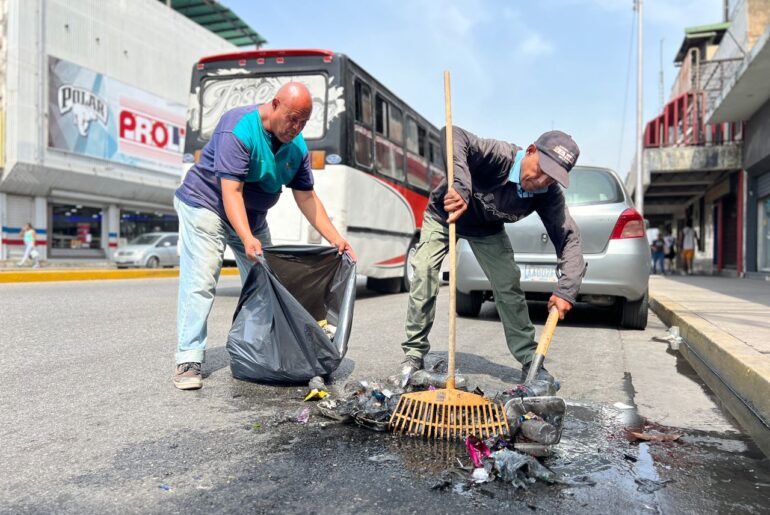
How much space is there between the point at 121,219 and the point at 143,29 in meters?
8.96

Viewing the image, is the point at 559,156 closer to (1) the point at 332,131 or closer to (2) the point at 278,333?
(2) the point at 278,333

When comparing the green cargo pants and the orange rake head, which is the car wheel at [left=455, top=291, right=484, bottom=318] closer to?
the green cargo pants

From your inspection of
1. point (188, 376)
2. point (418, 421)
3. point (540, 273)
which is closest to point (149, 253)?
point (540, 273)

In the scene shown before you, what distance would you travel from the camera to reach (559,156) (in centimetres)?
294

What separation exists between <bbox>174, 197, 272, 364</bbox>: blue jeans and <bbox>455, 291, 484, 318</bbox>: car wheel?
370 cm

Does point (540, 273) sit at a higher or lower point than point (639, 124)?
lower

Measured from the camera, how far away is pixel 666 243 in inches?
906

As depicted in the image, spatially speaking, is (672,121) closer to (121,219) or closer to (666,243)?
(666,243)

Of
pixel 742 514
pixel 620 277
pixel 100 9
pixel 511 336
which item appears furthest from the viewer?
pixel 100 9

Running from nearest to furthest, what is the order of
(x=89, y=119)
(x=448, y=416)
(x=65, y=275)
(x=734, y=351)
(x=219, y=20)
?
(x=448, y=416)
(x=734, y=351)
(x=65, y=275)
(x=89, y=119)
(x=219, y=20)

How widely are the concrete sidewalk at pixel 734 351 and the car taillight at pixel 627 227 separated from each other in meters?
0.91

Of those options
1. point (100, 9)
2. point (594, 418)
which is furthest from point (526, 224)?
point (100, 9)

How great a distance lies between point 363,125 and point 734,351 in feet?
19.3

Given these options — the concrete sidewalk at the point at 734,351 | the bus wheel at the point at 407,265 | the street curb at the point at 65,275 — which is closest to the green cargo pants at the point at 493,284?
the concrete sidewalk at the point at 734,351
